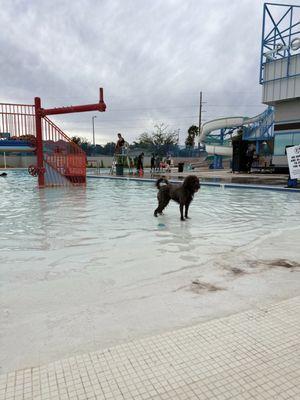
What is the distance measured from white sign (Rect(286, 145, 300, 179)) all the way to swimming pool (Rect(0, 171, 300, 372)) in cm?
539

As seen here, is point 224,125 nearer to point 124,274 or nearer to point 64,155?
point 64,155

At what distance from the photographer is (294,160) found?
12.3 meters

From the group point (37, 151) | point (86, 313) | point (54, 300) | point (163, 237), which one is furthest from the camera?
point (37, 151)

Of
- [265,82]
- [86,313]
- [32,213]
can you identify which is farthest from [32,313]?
[265,82]

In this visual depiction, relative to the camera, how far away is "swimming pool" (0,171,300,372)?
2.67 meters

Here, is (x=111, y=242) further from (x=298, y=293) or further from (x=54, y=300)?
(x=298, y=293)

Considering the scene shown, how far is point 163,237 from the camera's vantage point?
5.77m

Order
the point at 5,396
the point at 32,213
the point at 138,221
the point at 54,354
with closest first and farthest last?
1. the point at 5,396
2. the point at 54,354
3. the point at 138,221
4. the point at 32,213

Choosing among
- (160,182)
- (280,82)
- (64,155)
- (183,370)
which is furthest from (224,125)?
(183,370)

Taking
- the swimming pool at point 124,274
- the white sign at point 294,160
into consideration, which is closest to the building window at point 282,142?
the white sign at point 294,160

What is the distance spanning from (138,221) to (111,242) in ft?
6.26

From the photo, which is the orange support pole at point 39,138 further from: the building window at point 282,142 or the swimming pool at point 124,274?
the building window at point 282,142

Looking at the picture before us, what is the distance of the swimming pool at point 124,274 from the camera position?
267cm

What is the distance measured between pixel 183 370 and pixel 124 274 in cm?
191
